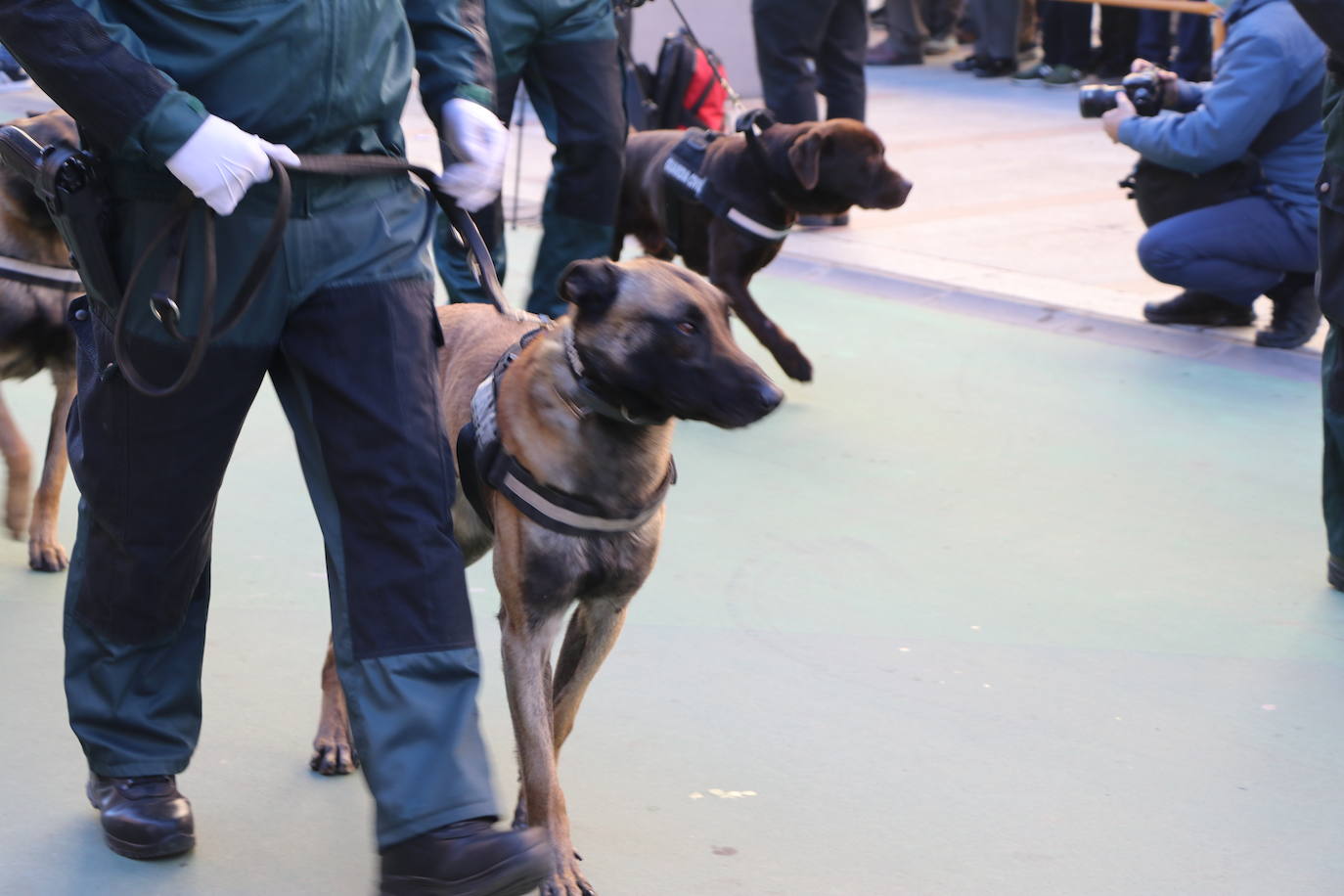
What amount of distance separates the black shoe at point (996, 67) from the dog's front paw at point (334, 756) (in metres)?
11.3

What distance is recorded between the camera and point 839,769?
3.10m

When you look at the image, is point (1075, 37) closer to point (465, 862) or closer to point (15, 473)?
point (15, 473)

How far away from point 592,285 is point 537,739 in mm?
723

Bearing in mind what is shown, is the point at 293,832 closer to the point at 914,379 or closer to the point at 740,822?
the point at 740,822

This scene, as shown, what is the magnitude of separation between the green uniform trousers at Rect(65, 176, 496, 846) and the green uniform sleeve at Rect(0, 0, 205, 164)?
0.57 ft

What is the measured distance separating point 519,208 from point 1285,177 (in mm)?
3661

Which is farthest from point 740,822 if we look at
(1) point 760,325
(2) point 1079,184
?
(2) point 1079,184

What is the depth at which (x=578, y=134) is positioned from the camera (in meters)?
5.18

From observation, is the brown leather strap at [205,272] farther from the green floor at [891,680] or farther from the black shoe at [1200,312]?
the black shoe at [1200,312]

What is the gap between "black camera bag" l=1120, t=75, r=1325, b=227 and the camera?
5734mm

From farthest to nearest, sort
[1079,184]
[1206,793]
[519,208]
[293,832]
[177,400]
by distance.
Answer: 1. [1079,184]
2. [519,208]
3. [1206,793]
4. [293,832]
5. [177,400]

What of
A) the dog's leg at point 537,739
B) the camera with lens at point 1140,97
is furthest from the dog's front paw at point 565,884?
the camera with lens at point 1140,97

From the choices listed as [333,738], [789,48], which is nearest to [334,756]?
[333,738]

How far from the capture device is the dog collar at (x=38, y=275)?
3.62 metres
